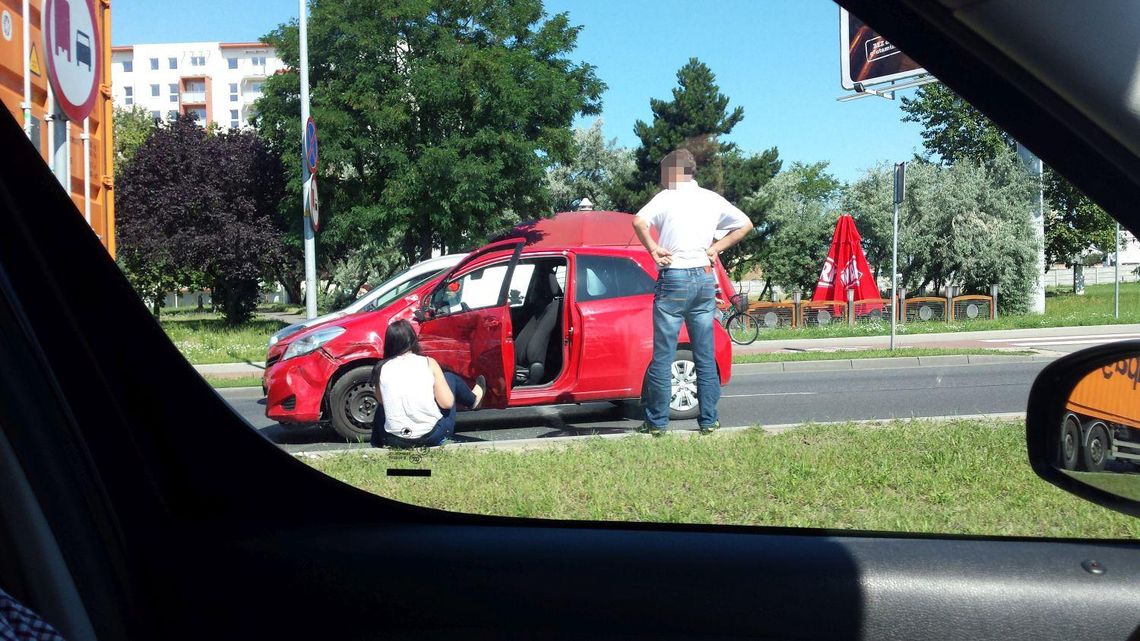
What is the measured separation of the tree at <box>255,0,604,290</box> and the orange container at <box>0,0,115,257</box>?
0.45 meters

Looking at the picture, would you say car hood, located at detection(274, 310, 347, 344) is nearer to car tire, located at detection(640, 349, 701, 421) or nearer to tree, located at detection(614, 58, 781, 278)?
car tire, located at detection(640, 349, 701, 421)

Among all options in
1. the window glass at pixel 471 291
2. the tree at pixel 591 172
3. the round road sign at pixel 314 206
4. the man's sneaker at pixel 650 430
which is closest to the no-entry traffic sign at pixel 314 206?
the round road sign at pixel 314 206

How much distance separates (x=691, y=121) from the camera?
1.67 meters

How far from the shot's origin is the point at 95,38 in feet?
7.18

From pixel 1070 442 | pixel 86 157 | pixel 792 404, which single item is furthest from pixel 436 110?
pixel 792 404

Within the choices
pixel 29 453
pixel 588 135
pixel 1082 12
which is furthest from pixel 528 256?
pixel 1082 12

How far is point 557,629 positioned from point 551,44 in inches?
43.9

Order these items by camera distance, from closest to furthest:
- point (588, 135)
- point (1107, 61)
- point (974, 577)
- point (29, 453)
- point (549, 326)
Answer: point (1107, 61) → point (29, 453) → point (974, 577) → point (588, 135) → point (549, 326)

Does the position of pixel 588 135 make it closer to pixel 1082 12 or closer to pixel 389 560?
pixel 389 560

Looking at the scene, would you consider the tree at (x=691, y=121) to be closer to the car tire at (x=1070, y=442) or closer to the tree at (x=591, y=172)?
the tree at (x=591, y=172)

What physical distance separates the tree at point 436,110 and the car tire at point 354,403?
0.44 meters

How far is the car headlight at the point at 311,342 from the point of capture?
2597 millimetres

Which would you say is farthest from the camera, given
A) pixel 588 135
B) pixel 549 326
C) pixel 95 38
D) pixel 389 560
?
pixel 549 326

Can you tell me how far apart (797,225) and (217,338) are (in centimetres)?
141
